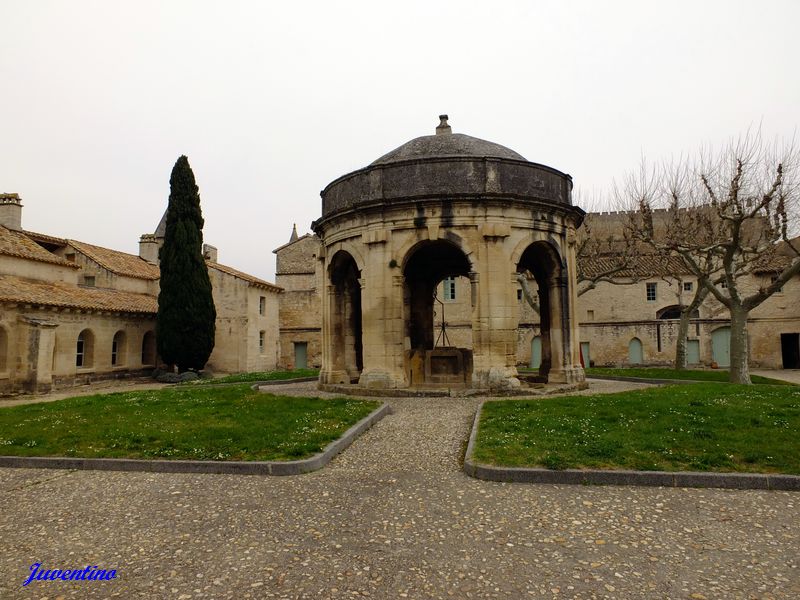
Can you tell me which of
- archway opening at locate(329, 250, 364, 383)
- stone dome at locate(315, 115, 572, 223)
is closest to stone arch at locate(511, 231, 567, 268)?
stone dome at locate(315, 115, 572, 223)

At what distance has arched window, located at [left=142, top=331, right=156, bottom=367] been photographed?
2834 centimetres

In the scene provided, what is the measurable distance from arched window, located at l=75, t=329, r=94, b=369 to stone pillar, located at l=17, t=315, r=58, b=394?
3.35 meters

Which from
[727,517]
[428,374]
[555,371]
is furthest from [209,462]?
[555,371]

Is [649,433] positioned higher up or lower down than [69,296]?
lower down

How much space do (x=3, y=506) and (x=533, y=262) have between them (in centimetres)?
1664

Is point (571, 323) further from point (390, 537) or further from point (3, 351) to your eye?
point (3, 351)

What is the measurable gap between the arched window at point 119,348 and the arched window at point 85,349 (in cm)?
190

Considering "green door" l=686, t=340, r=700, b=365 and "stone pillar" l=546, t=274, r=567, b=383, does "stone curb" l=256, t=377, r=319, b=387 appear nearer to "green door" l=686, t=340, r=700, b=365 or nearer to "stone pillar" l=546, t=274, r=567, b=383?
"stone pillar" l=546, t=274, r=567, b=383

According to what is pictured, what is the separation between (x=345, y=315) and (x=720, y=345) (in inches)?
1112

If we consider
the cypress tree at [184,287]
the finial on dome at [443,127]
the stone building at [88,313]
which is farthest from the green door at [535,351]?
the cypress tree at [184,287]

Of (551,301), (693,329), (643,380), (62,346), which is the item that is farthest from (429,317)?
(693,329)

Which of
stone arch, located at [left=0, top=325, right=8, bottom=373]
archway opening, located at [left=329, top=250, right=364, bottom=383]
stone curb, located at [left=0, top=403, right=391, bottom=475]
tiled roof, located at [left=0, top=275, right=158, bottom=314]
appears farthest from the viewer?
tiled roof, located at [left=0, top=275, right=158, bottom=314]

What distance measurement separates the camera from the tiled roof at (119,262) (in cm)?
3009

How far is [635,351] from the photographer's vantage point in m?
34.7
